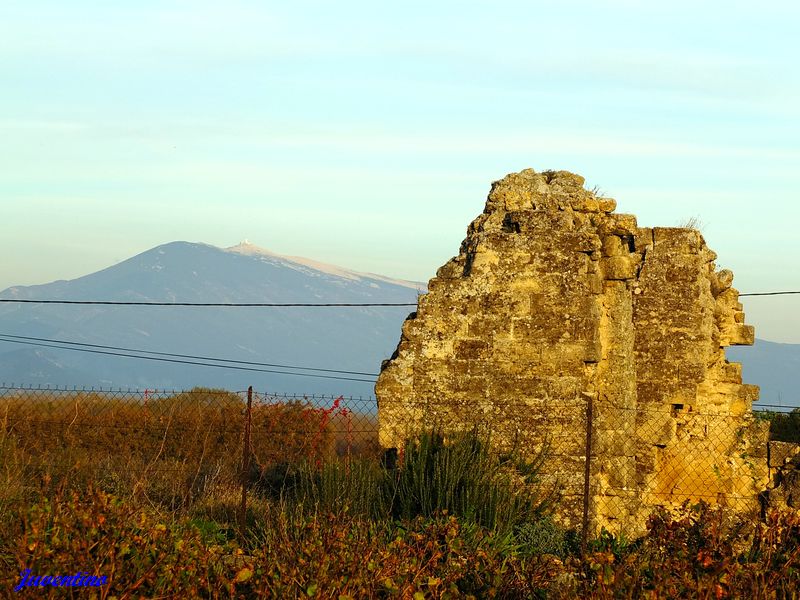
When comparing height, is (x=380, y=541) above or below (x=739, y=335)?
below

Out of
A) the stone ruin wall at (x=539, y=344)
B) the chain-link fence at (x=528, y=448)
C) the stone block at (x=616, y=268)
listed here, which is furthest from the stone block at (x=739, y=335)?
the stone block at (x=616, y=268)

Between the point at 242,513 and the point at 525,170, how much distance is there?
4.91 meters

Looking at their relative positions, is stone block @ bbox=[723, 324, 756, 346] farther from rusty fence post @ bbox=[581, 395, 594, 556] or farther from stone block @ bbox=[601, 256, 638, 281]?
rusty fence post @ bbox=[581, 395, 594, 556]

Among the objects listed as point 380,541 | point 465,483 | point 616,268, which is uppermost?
point 616,268

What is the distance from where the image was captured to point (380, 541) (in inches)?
316

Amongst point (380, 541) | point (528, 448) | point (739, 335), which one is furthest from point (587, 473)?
point (739, 335)

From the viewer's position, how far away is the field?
7.05 m

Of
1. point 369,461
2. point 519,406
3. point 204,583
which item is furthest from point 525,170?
point 204,583

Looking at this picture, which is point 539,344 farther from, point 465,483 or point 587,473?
point 465,483

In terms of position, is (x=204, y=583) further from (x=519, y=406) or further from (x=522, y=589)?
(x=519, y=406)

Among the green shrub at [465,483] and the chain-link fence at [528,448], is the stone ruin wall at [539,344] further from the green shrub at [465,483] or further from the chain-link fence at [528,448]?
the green shrub at [465,483]

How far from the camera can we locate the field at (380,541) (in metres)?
7.05

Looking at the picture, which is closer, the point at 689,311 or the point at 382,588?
the point at 382,588

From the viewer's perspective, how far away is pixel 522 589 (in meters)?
7.50
